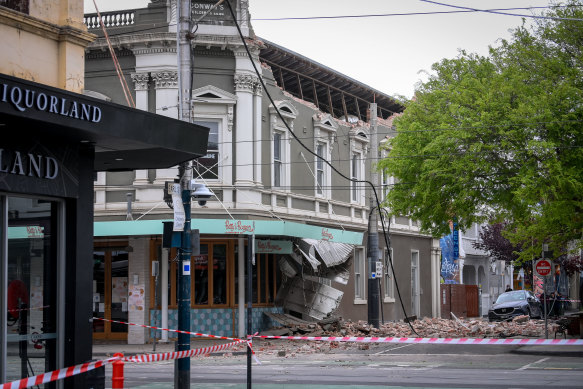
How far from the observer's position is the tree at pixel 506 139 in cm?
2386

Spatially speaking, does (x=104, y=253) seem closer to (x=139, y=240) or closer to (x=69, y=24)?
(x=139, y=240)

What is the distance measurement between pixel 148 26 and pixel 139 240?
23.3ft

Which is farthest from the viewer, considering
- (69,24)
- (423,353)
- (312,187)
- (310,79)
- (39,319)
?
(310,79)

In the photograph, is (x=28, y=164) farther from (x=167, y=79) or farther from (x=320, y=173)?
(x=320, y=173)

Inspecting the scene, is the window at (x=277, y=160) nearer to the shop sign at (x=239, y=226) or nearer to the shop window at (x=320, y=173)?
the shop window at (x=320, y=173)

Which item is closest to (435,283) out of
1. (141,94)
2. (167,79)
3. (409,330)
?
(409,330)

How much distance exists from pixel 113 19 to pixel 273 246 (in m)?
9.41

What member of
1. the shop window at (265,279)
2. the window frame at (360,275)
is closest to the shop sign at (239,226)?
the shop window at (265,279)

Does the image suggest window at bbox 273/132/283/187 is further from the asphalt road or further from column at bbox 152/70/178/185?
the asphalt road

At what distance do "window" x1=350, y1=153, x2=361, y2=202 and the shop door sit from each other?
1111 centimetres

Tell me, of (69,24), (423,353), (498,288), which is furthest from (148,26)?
(498,288)

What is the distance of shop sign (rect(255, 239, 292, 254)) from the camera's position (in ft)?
92.8

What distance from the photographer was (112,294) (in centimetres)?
2831

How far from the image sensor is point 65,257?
34.6 ft
